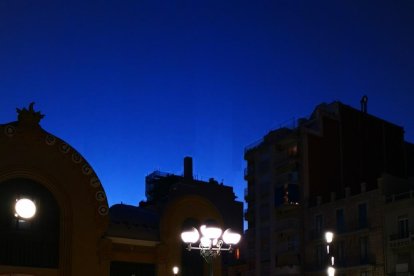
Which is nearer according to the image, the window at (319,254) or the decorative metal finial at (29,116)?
the decorative metal finial at (29,116)

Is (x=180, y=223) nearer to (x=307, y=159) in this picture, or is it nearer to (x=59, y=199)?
(x=59, y=199)

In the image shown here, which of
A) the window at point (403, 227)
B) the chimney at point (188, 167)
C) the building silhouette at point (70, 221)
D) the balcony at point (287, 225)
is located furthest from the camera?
the chimney at point (188, 167)

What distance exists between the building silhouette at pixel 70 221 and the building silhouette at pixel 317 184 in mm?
16975

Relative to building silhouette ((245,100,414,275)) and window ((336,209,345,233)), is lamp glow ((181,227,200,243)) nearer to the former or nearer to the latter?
building silhouette ((245,100,414,275))

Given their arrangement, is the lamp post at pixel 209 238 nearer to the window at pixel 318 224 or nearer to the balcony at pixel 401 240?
Answer: the balcony at pixel 401 240

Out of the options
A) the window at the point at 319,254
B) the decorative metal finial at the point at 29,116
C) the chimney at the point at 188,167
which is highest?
the chimney at the point at 188,167

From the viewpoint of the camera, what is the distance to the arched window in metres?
37.0

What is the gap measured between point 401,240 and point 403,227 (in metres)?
1.08

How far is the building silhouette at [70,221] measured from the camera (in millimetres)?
37469

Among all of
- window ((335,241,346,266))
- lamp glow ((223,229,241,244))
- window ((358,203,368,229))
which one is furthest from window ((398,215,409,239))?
lamp glow ((223,229,241,244))

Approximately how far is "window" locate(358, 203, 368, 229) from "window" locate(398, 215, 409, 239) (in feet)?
11.9

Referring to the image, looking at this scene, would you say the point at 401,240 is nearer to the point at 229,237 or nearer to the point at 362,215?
the point at 362,215

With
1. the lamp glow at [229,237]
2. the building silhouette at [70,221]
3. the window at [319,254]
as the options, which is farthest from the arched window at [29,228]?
the window at [319,254]

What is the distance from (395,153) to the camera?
69.6 meters
